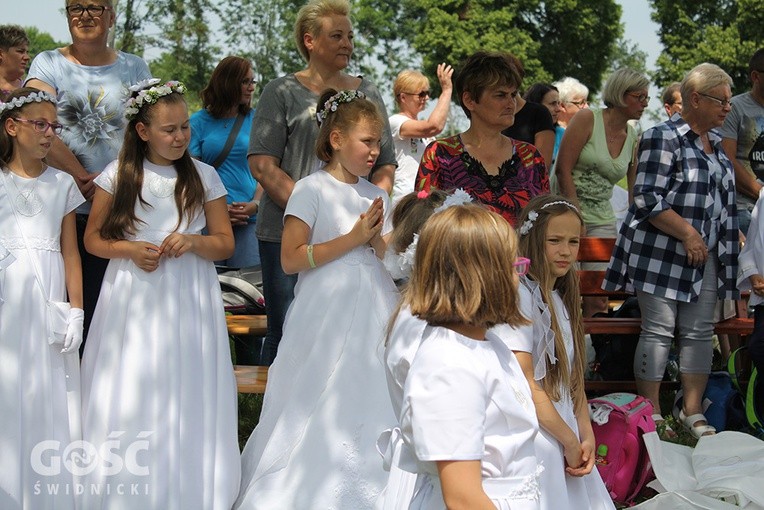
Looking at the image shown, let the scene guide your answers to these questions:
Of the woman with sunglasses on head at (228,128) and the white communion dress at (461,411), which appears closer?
the white communion dress at (461,411)

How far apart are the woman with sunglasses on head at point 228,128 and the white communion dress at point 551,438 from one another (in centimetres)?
351

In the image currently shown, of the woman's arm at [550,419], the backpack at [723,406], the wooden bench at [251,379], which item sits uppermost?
the woman's arm at [550,419]

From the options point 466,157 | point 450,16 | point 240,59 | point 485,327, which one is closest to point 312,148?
point 466,157

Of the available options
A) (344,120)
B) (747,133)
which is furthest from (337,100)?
(747,133)

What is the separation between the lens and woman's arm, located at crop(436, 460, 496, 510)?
2.48m

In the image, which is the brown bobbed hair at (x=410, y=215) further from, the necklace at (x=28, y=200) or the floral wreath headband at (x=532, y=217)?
the necklace at (x=28, y=200)

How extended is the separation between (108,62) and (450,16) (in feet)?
120

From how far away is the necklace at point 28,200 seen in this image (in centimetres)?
470

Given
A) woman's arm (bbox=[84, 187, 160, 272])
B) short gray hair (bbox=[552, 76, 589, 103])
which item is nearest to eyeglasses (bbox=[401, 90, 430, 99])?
short gray hair (bbox=[552, 76, 589, 103])

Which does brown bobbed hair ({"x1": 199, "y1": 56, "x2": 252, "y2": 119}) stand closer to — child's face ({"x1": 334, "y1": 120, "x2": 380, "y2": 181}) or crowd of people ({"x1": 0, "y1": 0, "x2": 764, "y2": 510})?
crowd of people ({"x1": 0, "y1": 0, "x2": 764, "y2": 510})

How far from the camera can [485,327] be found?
2.74 metres

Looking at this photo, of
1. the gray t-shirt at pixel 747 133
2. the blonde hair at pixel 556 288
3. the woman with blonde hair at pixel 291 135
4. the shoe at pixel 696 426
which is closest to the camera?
the blonde hair at pixel 556 288

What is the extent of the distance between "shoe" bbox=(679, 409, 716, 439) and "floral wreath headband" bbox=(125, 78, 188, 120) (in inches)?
137

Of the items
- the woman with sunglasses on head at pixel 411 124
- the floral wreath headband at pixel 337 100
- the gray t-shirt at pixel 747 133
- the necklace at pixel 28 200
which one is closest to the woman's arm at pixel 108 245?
the necklace at pixel 28 200
